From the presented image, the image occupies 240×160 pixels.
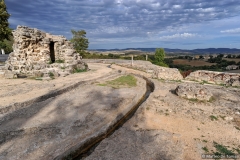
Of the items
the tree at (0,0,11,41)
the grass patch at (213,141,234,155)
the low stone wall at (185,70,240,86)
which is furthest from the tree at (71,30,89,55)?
the grass patch at (213,141,234,155)

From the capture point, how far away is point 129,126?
22.8 feet

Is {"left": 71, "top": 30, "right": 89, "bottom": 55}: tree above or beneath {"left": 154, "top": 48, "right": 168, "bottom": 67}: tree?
above

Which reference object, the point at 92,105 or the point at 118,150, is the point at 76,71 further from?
the point at 118,150

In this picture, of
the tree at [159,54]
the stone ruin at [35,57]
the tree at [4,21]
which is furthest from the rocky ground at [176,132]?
the tree at [159,54]

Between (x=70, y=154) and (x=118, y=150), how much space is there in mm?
1409

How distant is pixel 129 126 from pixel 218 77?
1341 cm

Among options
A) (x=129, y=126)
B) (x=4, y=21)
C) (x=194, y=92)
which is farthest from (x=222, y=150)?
(x=4, y=21)

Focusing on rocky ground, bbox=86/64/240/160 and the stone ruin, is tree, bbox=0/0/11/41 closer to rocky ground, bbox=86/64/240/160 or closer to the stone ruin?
the stone ruin

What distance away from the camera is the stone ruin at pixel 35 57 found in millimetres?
15664

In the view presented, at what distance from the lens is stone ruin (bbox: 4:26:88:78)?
1566 centimetres

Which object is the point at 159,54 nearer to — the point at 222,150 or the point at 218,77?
the point at 218,77

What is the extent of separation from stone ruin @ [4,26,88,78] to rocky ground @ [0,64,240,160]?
5.84 m

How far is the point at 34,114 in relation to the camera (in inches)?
287

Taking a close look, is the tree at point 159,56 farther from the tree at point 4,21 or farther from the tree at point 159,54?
the tree at point 4,21
